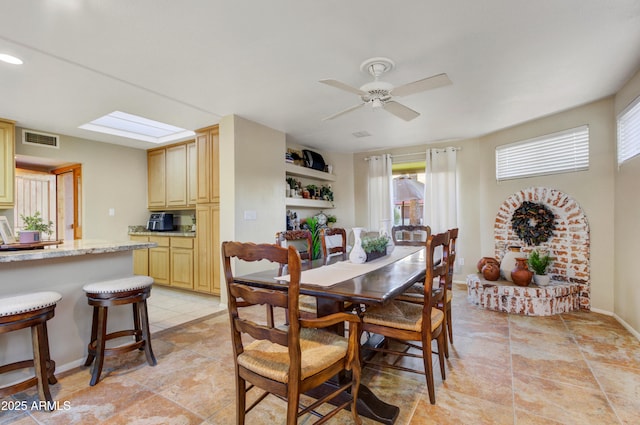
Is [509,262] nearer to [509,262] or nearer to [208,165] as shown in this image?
[509,262]

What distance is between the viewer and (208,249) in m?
4.07

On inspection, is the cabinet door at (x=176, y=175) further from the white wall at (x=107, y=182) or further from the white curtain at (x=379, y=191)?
the white curtain at (x=379, y=191)

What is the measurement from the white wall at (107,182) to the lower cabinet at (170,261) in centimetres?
39

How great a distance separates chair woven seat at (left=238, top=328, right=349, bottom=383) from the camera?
1.27m

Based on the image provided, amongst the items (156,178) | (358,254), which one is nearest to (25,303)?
(358,254)

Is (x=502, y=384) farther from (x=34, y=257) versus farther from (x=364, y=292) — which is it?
(x=34, y=257)

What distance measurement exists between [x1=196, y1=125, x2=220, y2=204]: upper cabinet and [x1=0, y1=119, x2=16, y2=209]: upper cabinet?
79.4 inches

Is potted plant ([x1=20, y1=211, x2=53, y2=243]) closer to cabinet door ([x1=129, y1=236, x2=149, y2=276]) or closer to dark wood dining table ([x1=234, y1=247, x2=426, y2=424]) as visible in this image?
dark wood dining table ([x1=234, y1=247, x2=426, y2=424])

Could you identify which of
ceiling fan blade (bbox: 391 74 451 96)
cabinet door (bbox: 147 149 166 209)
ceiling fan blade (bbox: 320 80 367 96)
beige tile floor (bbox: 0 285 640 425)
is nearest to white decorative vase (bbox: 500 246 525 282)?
beige tile floor (bbox: 0 285 640 425)

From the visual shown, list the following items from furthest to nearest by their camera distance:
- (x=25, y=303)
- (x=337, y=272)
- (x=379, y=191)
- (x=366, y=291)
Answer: (x=379, y=191) < (x=337, y=272) < (x=25, y=303) < (x=366, y=291)

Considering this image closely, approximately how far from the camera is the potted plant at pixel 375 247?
96.0 inches

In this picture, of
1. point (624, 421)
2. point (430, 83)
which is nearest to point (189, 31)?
point (430, 83)

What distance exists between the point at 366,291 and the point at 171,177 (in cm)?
441

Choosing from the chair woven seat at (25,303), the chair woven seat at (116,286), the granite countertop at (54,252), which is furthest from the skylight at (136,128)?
the chair woven seat at (25,303)
